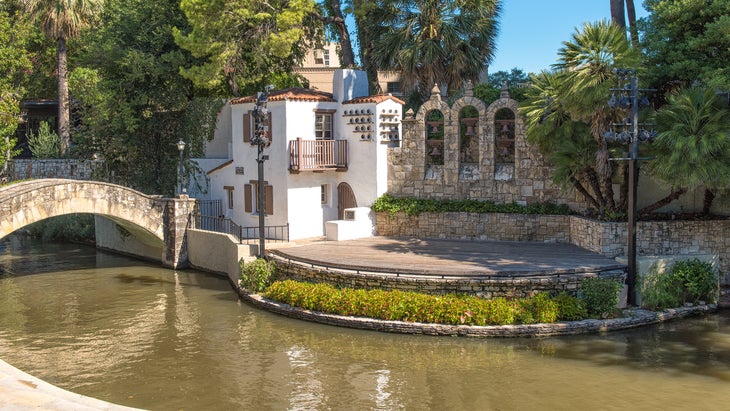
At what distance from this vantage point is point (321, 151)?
1133 inches

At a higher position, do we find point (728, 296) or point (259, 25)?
point (259, 25)

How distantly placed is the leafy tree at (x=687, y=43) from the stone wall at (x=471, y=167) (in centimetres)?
482

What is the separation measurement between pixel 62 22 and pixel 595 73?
30542mm

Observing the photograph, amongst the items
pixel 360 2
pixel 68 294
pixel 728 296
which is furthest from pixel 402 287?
pixel 360 2

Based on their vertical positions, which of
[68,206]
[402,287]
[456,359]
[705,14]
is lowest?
[456,359]

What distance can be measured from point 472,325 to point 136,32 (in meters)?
22.9

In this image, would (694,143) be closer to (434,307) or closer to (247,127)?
(434,307)

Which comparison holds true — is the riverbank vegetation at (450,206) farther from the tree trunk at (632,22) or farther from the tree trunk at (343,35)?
the tree trunk at (343,35)

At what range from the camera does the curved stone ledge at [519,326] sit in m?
19.5

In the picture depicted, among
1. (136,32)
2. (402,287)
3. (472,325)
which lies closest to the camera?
(472,325)

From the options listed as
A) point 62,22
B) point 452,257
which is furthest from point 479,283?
point 62,22

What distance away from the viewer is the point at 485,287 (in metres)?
20.7

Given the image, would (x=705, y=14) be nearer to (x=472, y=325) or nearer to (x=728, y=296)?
(x=728, y=296)

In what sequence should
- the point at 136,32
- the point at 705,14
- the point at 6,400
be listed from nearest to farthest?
1. the point at 6,400
2. the point at 705,14
3. the point at 136,32
